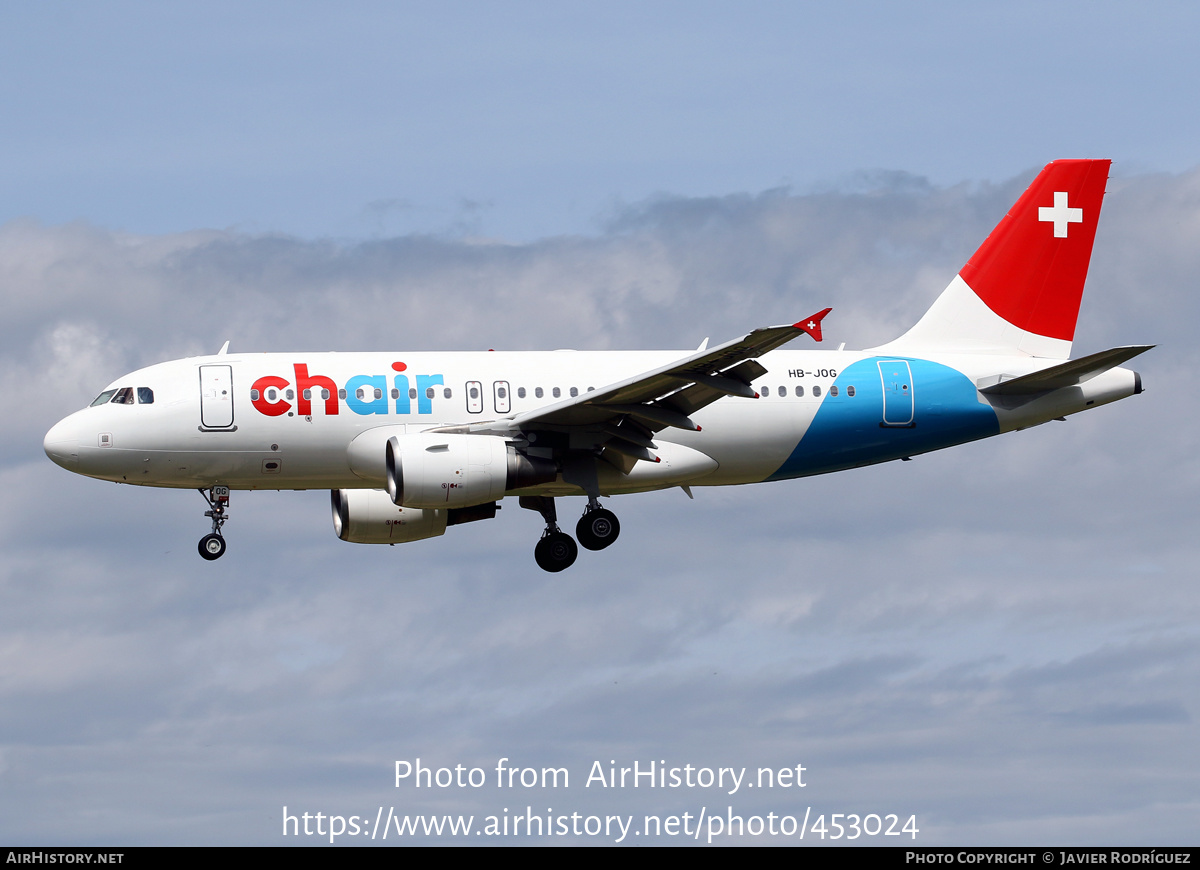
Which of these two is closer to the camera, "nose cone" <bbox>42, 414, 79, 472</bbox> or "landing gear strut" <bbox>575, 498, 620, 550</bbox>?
"nose cone" <bbox>42, 414, 79, 472</bbox>

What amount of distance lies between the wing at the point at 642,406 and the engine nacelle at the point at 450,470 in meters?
→ 1.01

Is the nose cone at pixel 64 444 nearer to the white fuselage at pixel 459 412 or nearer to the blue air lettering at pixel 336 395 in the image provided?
the white fuselage at pixel 459 412

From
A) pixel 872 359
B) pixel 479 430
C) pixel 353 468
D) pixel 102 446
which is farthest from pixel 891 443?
pixel 102 446

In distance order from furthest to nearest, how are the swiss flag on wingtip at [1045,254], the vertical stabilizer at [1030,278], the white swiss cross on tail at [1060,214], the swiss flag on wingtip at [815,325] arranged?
1. the white swiss cross on tail at [1060,214]
2. the swiss flag on wingtip at [1045,254]
3. the vertical stabilizer at [1030,278]
4. the swiss flag on wingtip at [815,325]

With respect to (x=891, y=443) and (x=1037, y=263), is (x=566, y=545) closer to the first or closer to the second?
(x=891, y=443)

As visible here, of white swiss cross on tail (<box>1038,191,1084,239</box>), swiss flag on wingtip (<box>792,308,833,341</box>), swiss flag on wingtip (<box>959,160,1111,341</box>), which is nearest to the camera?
swiss flag on wingtip (<box>792,308,833,341</box>)

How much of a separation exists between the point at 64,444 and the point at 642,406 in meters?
12.7

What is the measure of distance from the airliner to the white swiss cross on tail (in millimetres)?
3210

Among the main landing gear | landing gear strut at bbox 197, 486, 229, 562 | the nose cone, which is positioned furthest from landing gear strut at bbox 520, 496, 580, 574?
the nose cone

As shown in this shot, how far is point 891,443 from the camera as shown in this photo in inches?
1383

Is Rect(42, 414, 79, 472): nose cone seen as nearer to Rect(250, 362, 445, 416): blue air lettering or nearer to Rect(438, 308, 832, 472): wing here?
Rect(250, 362, 445, 416): blue air lettering

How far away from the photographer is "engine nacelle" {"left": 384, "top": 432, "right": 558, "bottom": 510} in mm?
31284

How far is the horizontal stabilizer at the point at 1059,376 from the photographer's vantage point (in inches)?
1325

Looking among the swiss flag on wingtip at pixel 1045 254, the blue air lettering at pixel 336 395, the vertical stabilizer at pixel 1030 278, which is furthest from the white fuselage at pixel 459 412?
the swiss flag on wingtip at pixel 1045 254
